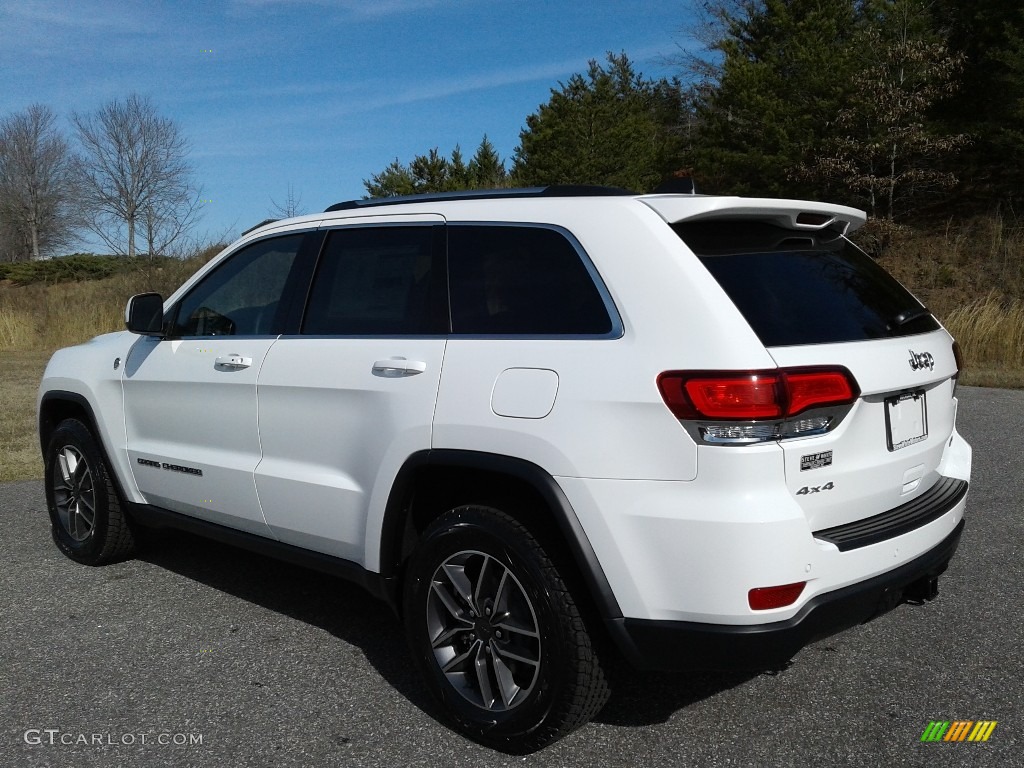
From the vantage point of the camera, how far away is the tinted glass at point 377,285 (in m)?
3.45

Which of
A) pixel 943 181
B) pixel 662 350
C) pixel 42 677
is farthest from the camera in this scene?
pixel 943 181

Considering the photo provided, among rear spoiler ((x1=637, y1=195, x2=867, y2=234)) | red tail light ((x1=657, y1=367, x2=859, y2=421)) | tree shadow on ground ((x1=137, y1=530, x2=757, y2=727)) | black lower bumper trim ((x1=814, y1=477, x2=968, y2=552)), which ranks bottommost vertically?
tree shadow on ground ((x1=137, y1=530, x2=757, y2=727))

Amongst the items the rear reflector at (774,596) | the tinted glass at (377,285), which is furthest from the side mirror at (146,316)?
the rear reflector at (774,596)

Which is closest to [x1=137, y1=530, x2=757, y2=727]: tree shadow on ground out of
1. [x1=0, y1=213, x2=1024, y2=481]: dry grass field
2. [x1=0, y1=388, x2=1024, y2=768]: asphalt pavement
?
[x1=0, y1=388, x2=1024, y2=768]: asphalt pavement

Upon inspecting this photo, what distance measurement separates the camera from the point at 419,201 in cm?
368

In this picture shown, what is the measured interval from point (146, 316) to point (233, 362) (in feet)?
2.41

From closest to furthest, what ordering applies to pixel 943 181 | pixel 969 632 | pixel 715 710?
1. pixel 715 710
2. pixel 969 632
3. pixel 943 181

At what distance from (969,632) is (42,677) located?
3.77 meters

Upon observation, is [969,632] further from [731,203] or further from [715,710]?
[731,203]

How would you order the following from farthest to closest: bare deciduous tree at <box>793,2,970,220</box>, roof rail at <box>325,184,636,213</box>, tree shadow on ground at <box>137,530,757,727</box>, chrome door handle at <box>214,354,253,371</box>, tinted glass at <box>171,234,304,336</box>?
bare deciduous tree at <box>793,2,970,220</box>
tinted glass at <box>171,234,304,336</box>
chrome door handle at <box>214,354,253,371</box>
tree shadow on ground at <box>137,530,757,727</box>
roof rail at <box>325,184,636,213</box>

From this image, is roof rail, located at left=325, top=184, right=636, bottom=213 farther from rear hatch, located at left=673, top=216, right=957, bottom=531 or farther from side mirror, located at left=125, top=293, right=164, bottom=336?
side mirror, located at left=125, top=293, right=164, bottom=336

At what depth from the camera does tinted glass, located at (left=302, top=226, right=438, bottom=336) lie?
3.45 m

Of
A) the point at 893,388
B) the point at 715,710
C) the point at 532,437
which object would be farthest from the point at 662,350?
the point at 715,710

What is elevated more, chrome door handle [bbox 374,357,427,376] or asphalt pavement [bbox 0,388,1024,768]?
chrome door handle [bbox 374,357,427,376]
